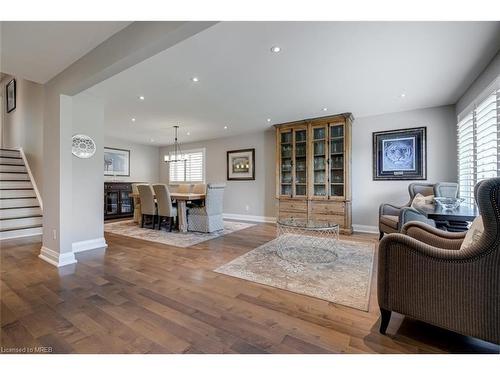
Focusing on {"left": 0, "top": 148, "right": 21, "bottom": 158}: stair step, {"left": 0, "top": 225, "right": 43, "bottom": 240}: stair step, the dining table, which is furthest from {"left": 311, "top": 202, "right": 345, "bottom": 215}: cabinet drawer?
{"left": 0, "top": 148, "right": 21, "bottom": 158}: stair step

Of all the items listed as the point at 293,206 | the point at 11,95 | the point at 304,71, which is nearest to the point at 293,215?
the point at 293,206

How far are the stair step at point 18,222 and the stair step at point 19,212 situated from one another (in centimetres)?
7

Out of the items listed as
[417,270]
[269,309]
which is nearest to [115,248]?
[269,309]

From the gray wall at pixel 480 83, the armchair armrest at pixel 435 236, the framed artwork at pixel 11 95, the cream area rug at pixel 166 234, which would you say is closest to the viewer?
the armchair armrest at pixel 435 236

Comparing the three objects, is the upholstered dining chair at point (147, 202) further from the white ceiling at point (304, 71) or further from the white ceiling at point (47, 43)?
the white ceiling at point (47, 43)

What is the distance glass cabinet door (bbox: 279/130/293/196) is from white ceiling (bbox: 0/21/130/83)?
3.83 meters

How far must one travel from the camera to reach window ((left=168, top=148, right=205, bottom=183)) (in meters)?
7.36

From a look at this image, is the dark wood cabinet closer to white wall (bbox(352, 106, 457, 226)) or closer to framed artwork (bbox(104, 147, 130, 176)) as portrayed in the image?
framed artwork (bbox(104, 147, 130, 176))

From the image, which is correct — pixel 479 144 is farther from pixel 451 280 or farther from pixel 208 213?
pixel 208 213

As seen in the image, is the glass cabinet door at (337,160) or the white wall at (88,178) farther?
the glass cabinet door at (337,160)

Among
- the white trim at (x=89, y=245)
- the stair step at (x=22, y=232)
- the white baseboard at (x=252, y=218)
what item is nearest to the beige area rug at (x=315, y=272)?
the white trim at (x=89, y=245)

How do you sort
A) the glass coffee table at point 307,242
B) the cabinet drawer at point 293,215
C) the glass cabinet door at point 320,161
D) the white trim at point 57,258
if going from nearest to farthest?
the white trim at point 57,258
the glass coffee table at point 307,242
the glass cabinet door at point 320,161
the cabinet drawer at point 293,215

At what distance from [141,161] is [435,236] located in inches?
308

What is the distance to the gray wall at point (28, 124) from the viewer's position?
4750 mm
